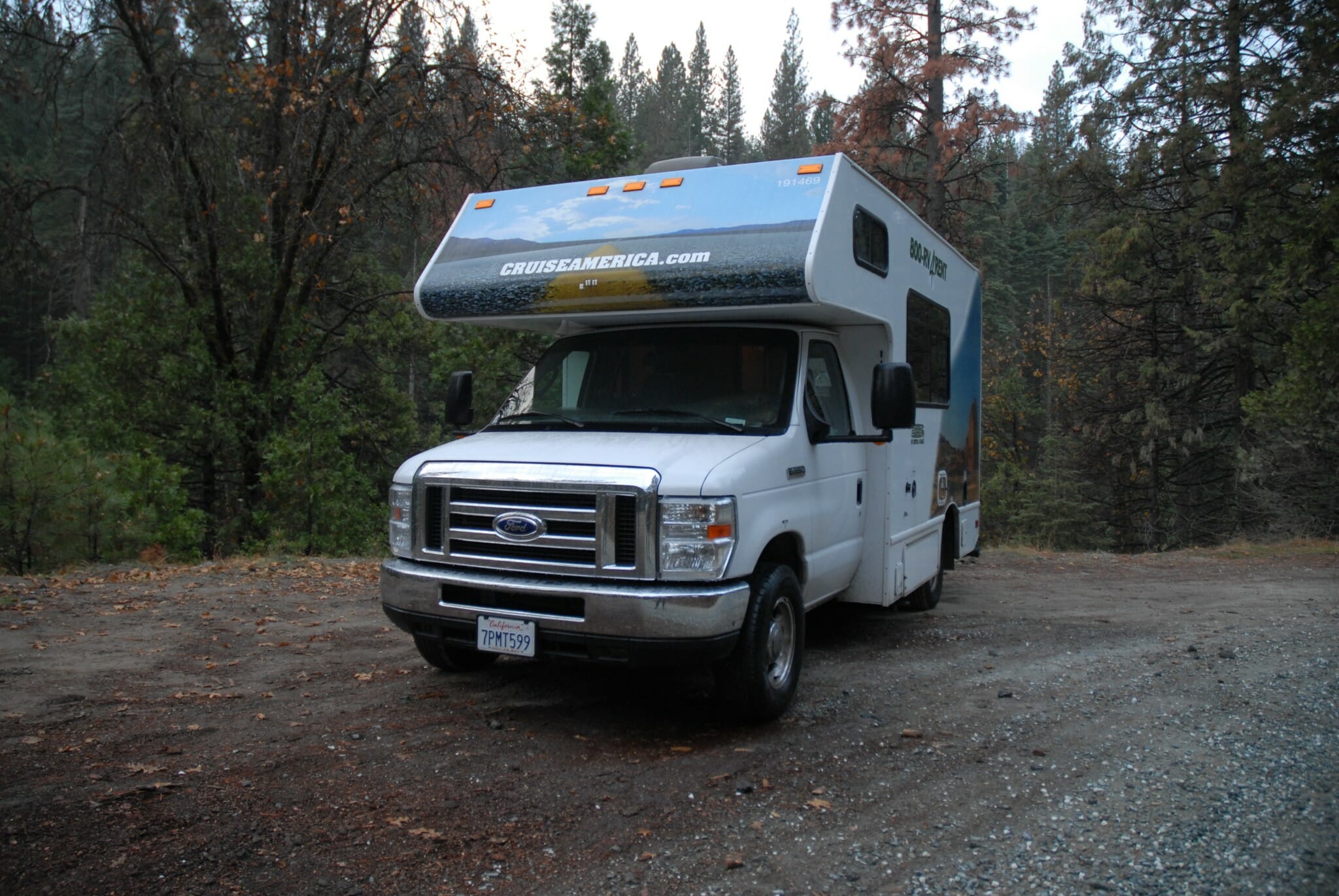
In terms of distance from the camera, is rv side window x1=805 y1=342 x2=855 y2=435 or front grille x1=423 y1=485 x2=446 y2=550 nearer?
front grille x1=423 y1=485 x2=446 y2=550

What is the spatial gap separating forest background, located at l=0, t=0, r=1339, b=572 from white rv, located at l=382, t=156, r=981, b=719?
722 centimetres

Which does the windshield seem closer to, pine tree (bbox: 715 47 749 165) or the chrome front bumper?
the chrome front bumper

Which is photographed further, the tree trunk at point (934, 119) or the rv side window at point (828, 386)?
the tree trunk at point (934, 119)

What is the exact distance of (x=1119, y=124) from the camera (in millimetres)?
19906

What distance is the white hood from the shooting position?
480 centimetres

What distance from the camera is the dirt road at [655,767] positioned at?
357 cm

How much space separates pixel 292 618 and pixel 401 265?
14.3 metres

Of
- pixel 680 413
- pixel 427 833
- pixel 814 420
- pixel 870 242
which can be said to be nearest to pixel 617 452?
pixel 680 413

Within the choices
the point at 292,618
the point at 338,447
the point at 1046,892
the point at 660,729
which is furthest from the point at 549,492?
the point at 338,447

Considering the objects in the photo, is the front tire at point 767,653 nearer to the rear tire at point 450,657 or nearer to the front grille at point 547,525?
the front grille at point 547,525

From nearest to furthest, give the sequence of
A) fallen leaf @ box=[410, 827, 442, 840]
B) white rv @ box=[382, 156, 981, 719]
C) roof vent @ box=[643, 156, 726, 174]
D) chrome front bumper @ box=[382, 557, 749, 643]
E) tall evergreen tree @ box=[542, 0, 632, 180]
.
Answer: fallen leaf @ box=[410, 827, 442, 840], chrome front bumper @ box=[382, 557, 749, 643], white rv @ box=[382, 156, 981, 719], roof vent @ box=[643, 156, 726, 174], tall evergreen tree @ box=[542, 0, 632, 180]

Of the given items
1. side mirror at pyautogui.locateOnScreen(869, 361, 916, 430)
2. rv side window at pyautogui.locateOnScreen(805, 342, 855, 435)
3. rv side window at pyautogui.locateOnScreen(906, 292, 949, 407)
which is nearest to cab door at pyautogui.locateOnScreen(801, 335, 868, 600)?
rv side window at pyautogui.locateOnScreen(805, 342, 855, 435)

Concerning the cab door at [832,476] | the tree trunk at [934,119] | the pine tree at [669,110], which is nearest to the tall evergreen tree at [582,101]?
the tree trunk at [934,119]

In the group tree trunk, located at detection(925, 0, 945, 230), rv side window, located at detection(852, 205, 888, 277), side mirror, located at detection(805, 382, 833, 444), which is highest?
tree trunk, located at detection(925, 0, 945, 230)
